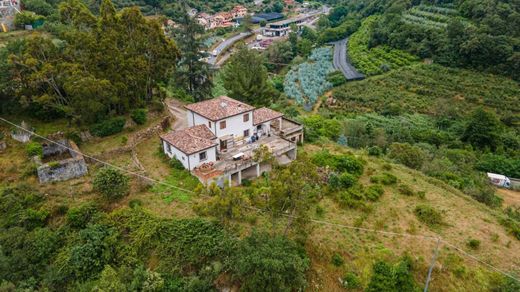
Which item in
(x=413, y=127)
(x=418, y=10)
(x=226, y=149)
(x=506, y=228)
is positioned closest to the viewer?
(x=506, y=228)

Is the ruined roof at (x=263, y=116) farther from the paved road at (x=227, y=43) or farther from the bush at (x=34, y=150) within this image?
the paved road at (x=227, y=43)

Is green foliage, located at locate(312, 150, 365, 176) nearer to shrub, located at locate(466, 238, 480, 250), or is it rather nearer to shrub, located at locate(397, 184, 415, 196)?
shrub, located at locate(397, 184, 415, 196)

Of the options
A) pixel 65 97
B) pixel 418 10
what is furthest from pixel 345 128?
pixel 418 10

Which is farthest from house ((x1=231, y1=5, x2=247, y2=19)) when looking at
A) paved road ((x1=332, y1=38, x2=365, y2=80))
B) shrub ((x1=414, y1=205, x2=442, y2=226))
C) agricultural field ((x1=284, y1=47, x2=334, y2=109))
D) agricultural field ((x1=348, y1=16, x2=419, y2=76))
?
shrub ((x1=414, y1=205, x2=442, y2=226))

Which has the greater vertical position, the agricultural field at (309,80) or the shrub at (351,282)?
the shrub at (351,282)

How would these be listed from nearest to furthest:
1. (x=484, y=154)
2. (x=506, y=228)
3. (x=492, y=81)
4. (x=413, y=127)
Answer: (x=506, y=228)
(x=484, y=154)
(x=413, y=127)
(x=492, y=81)

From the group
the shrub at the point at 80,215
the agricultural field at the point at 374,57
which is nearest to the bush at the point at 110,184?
the shrub at the point at 80,215

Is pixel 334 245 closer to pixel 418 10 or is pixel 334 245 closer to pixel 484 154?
pixel 484 154
